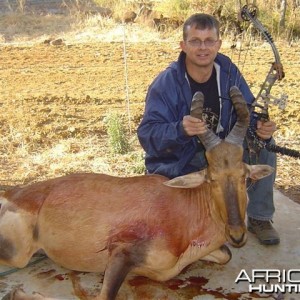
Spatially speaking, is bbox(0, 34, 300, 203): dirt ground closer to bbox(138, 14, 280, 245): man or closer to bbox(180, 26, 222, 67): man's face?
bbox(138, 14, 280, 245): man

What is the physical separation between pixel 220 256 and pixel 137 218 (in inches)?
35.9

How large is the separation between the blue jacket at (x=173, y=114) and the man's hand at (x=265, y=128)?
1.22ft

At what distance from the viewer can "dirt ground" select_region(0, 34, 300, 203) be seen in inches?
351

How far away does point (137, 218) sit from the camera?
4.61m

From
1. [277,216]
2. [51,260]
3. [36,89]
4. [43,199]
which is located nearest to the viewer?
[43,199]

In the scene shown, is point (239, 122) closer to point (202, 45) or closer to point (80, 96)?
point (202, 45)

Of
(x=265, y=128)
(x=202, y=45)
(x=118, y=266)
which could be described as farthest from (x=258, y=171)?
(x=202, y=45)

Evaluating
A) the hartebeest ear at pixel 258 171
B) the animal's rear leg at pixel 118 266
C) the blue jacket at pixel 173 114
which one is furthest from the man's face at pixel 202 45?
the animal's rear leg at pixel 118 266

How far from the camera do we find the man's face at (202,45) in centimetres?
546

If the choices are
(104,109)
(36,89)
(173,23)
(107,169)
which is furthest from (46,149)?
(173,23)

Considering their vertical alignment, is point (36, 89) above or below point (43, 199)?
below

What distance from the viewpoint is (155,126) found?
5.41m

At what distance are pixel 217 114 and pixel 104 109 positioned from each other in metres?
6.38

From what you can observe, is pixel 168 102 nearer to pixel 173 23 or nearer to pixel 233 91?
pixel 233 91
